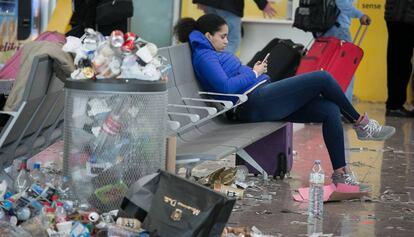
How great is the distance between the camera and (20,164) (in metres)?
6.01

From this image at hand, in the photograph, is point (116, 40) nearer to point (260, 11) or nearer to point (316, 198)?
point (316, 198)

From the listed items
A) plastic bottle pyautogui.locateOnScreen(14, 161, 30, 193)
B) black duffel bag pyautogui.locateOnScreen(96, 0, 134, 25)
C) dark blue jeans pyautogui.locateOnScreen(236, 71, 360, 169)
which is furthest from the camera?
black duffel bag pyautogui.locateOnScreen(96, 0, 134, 25)

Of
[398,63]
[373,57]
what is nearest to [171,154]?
[398,63]

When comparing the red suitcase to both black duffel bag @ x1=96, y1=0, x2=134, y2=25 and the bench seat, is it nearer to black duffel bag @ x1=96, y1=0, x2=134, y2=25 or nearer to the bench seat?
black duffel bag @ x1=96, y1=0, x2=134, y2=25

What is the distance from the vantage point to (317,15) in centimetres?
1123

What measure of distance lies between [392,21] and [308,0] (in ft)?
5.17

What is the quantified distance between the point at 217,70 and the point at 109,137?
181 centimetres

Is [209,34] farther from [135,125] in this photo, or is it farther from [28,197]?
[28,197]

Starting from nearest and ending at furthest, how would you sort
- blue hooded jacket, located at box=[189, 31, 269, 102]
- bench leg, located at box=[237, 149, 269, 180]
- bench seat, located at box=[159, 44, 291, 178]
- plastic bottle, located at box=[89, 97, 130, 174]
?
plastic bottle, located at box=[89, 97, 130, 174] < bench seat, located at box=[159, 44, 291, 178] < blue hooded jacket, located at box=[189, 31, 269, 102] < bench leg, located at box=[237, 149, 269, 180]

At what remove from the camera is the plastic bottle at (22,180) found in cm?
593

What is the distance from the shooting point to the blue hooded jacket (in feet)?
24.0

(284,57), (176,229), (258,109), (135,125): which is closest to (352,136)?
(284,57)

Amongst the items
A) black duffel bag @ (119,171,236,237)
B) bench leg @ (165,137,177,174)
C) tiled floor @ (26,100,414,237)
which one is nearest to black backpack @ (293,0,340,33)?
tiled floor @ (26,100,414,237)

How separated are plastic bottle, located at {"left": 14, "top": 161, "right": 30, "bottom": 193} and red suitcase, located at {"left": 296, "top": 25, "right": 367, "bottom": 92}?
18.2 ft
